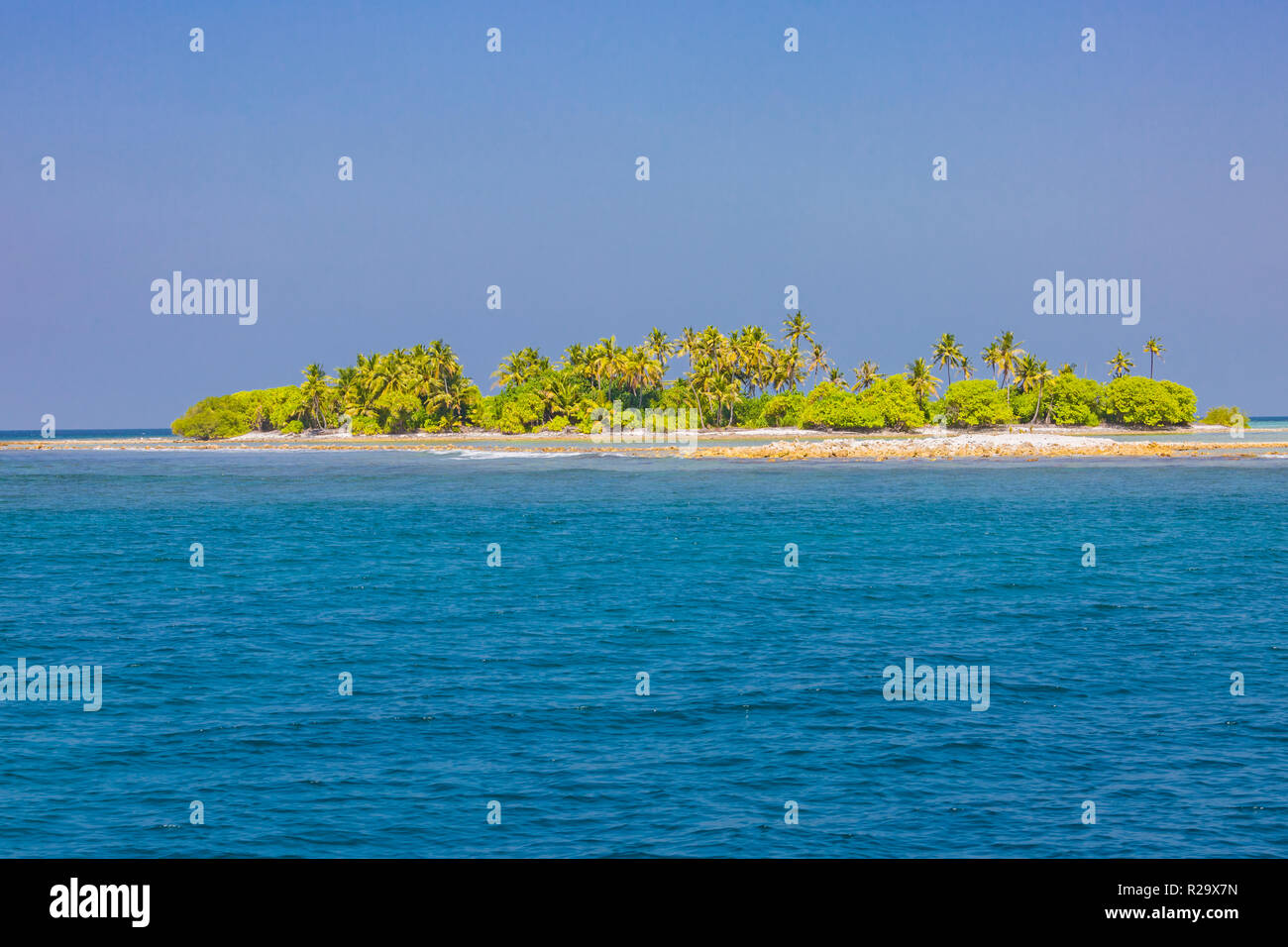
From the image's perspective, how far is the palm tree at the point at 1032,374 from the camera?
18088cm

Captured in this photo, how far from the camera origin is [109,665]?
74.1 ft

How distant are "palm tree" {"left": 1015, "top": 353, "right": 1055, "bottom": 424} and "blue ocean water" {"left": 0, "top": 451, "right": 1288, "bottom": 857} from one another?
137 meters

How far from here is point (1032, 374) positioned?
181m

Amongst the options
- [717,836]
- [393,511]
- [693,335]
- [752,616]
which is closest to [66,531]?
[393,511]

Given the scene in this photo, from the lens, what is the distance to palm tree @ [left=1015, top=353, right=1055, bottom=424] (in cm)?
18088

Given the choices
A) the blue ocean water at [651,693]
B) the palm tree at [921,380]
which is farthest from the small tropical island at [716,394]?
the blue ocean water at [651,693]

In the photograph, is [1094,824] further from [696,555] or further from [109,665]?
[696,555]
